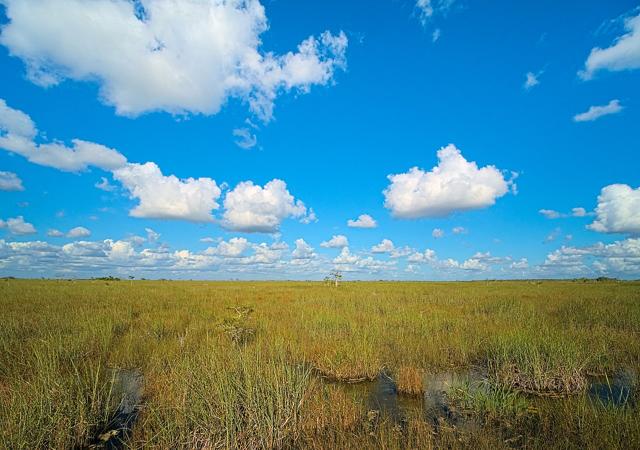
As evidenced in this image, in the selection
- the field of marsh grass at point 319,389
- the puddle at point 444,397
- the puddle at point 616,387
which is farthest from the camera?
the puddle at point 616,387

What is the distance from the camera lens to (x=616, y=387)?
6.55 meters

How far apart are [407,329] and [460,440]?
6803mm

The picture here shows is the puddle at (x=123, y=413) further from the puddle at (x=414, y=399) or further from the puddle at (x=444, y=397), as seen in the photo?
the puddle at (x=444, y=397)

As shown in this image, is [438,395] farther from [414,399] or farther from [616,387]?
[616,387]

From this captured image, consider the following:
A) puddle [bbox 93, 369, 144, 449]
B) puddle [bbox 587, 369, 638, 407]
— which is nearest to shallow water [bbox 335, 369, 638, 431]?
puddle [bbox 587, 369, 638, 407]

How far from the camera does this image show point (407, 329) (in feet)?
35.6

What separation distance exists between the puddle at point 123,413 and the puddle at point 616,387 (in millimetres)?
7636

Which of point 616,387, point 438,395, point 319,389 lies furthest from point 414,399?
point 616,387

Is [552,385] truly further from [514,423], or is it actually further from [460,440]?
[460,440]

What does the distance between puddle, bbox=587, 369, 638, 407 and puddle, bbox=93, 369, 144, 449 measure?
7.64 meters

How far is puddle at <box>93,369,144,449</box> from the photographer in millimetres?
4579

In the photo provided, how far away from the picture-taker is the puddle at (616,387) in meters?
5.95

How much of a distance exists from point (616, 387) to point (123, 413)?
903 cm

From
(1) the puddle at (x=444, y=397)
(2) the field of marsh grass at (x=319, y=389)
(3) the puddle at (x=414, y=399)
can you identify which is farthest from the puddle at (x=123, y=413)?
(1) the puddle at (x=444, y=397)
